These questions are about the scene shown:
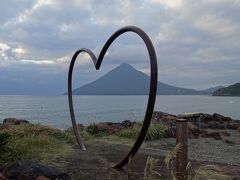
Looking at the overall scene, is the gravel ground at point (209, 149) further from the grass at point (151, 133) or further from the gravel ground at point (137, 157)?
the grass at point (151, 133)

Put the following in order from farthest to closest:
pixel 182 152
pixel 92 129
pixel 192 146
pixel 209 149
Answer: pixel 92 129 → pixel 192 146 → pixel 209 149 → pixel 182 152

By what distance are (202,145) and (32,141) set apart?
5.36 m

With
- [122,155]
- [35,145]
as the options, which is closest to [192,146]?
[122,155]

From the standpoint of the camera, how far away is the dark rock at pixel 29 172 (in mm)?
6953

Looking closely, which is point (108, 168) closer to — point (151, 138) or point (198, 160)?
point (198, 160)

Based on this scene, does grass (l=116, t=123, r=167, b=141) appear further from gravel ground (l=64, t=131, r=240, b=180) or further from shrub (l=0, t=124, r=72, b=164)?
shrub (l=0, t=124, r=72, b=164)

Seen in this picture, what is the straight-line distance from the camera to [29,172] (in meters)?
6.99

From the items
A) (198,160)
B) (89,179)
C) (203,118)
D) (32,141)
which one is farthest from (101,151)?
(203,118)

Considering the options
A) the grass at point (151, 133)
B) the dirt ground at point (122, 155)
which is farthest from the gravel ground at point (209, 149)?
the grass at point (151, 133)

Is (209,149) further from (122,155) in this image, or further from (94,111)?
(94,111)

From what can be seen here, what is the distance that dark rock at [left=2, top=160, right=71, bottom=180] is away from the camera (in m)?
6.95

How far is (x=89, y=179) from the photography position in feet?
26.0

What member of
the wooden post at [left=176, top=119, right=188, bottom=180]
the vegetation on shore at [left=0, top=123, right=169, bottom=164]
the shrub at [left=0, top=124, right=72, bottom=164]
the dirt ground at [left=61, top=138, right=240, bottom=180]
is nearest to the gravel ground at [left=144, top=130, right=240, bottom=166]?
the dirt ground at [left=61, top=138, right=240, bottom=180]

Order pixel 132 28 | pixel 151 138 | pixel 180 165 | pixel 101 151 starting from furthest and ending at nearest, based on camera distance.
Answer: pixel 151 138 < pixel 101 151 < pixel 132 28 < pixel 180 165
